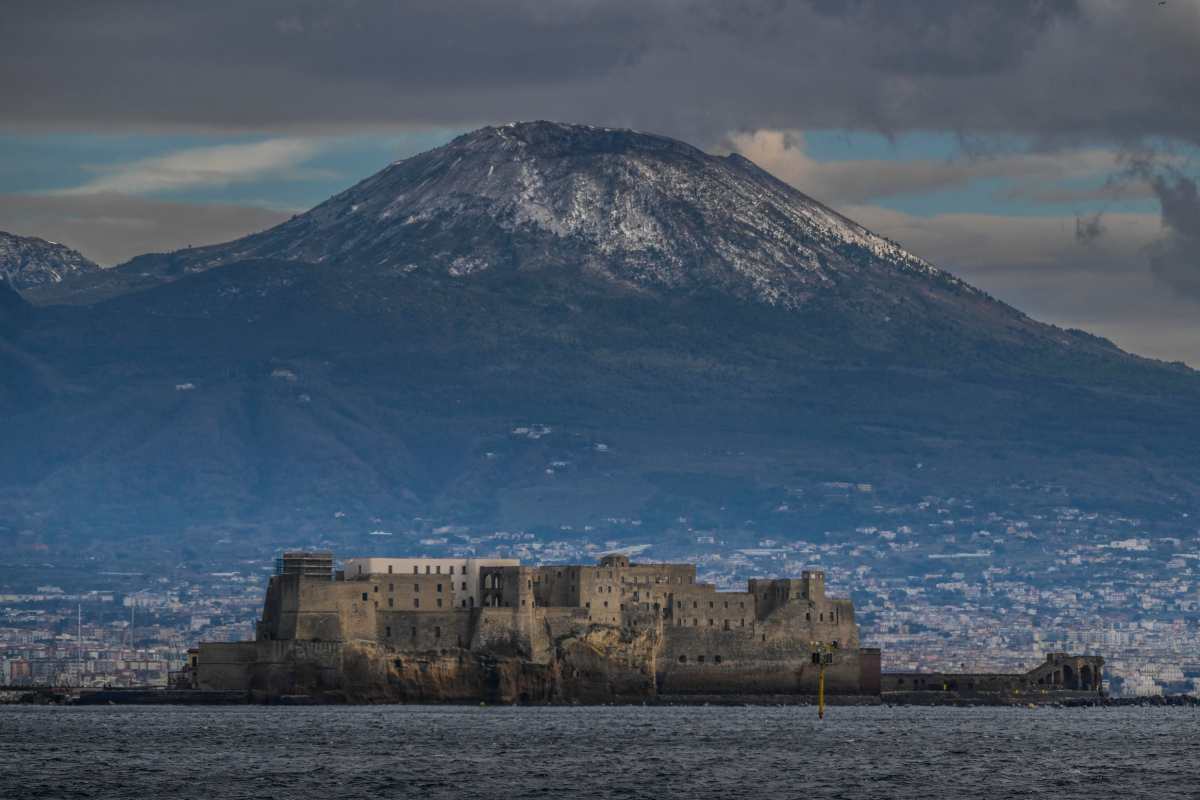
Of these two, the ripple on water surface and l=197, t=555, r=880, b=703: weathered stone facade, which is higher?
l=197, t=555, r=880, b=703: weathered stone facade

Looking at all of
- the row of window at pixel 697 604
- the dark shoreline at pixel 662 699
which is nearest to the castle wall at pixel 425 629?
the dark shoreline at pixel 662 699

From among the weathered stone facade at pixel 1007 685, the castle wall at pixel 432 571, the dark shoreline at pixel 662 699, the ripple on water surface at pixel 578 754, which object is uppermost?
the castle wall at pixel 432 571

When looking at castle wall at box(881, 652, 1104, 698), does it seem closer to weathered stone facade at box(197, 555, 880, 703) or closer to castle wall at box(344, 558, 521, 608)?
weathered stone facade at box(197, 555, 880, 703)

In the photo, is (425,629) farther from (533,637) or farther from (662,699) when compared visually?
(662,699)

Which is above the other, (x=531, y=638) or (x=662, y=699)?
(x=531, y=638)

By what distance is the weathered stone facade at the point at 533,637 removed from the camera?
6122 inches

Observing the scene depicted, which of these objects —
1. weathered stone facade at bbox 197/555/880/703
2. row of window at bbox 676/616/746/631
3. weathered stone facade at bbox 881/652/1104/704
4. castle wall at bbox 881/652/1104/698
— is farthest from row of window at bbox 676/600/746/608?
castle wall at bbox 881/652/1104/698

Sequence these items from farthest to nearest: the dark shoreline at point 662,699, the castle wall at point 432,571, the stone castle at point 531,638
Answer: the castle wall at point 432,571
the dark shoreline at point 662,699
the stone castle at point 531,638

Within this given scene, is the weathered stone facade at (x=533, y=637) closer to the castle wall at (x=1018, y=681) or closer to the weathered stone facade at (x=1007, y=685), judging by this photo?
the weathered stone facade at (x=1007, y=685)

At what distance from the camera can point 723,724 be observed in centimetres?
14500

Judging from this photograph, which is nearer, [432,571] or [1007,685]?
[432,571]

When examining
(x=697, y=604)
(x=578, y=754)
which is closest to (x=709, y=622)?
(x=697, y=604)

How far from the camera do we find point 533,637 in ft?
519

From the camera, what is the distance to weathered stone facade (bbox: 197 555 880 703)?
15550 cm
